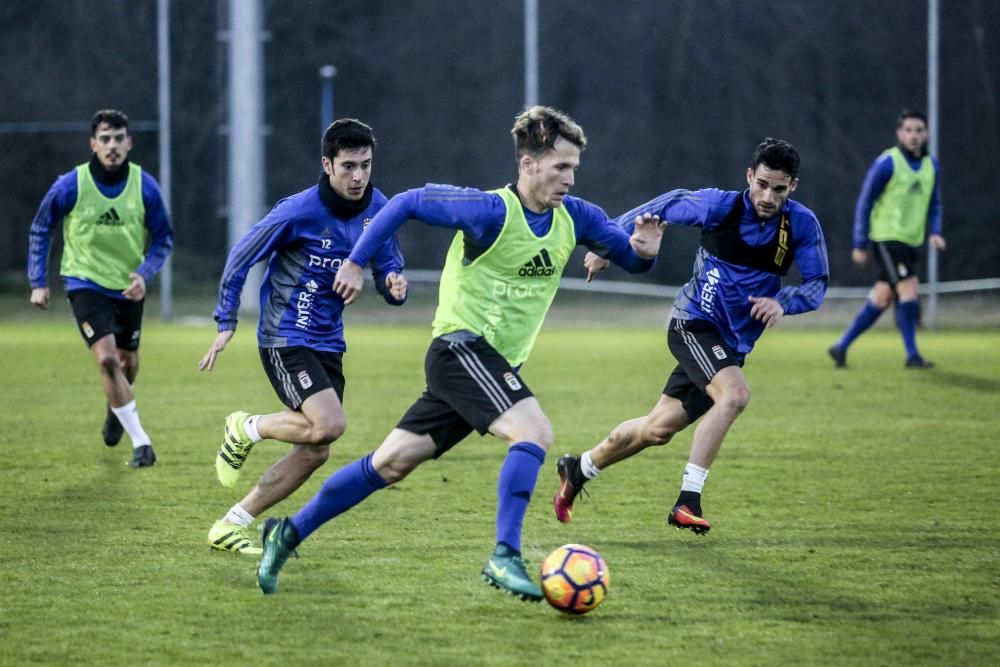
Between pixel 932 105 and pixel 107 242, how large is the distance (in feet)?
42.8

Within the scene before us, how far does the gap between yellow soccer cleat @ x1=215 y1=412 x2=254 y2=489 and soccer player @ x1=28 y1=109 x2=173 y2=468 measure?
8.13 feet

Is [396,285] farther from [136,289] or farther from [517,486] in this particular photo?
[136,289]

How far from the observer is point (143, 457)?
8.02m

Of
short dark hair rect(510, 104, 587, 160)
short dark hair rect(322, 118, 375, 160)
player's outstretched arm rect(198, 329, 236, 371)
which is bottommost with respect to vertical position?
player's outstretched arm rect(198, 329, 236, 371)

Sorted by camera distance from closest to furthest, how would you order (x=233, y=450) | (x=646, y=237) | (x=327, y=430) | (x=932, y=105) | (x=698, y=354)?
1. (x=646, y=237)
2. (x=327, y=430)
3. (x=233, y=450)
4. (x=698, y=354)
5. (x=932, y=105)

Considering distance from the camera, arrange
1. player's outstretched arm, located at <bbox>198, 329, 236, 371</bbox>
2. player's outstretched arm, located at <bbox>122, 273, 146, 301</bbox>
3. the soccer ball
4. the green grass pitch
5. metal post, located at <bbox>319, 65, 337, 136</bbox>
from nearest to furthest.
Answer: the green grass pitch < the soccer ball < player's outstretched arm, located at <bbox>198, 329, 236, 371</bbox> < player's outstretched arm, located at <bbox>122, 273, 146, 301</bbox> < metal post, located at <bbox>319, 65, 337, 136</bbox>

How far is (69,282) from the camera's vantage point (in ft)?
28.1

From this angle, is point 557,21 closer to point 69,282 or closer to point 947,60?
point 947,60

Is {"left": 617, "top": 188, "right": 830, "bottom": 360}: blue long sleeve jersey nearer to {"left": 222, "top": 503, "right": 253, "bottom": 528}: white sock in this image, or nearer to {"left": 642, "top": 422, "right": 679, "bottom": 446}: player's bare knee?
{"left": 642, "top": 422, "right": 679, "bottom": 446}: player's bare knee

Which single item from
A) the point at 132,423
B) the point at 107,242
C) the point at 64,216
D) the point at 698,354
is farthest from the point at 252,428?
the point at 64,216

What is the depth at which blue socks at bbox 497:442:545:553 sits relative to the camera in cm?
481

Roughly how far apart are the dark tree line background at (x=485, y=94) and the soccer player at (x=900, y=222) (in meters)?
6.63

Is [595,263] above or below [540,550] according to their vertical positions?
above

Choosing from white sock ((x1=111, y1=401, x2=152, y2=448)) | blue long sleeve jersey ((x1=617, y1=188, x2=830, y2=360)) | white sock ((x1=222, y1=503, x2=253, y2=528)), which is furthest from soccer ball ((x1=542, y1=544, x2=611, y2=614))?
white sock ((x1=111, y1=401, x2=152, y2=448))
